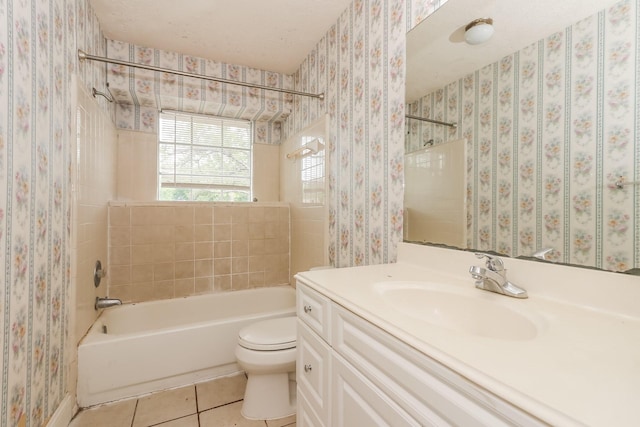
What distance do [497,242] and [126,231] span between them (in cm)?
247

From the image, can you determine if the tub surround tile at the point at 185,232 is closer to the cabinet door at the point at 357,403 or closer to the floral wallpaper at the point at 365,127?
the floral wallpaper at the point at 365,127

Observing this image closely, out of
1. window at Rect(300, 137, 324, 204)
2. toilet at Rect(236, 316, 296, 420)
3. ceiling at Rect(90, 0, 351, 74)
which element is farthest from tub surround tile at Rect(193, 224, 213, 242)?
ceiling at Rect(90, 0, 351, 74)

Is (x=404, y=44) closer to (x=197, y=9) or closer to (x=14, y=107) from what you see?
(x=197, y=9)

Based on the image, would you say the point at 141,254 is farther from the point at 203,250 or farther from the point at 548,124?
the point at 548,124

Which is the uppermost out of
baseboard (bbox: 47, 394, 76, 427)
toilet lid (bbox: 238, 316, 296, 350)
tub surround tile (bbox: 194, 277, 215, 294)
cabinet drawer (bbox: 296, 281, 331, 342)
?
cabinet drawer (bbox: 296, 281, 331, 342)

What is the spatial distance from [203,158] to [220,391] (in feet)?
6.35

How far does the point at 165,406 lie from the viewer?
162 cm

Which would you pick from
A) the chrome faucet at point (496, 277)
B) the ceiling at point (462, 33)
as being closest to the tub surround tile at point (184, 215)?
the ceiling at point (462, 33)

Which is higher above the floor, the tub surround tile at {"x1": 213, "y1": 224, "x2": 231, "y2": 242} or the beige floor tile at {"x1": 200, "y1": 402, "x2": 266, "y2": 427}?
the tub surround tile at {"x1": 213, "y1": 224, "x2": 231, "y2": 242}

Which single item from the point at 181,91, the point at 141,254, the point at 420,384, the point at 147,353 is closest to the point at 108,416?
the point at 147,353

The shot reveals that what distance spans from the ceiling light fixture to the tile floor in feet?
6.23

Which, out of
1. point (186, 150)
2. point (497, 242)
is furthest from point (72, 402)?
point (497, 242)

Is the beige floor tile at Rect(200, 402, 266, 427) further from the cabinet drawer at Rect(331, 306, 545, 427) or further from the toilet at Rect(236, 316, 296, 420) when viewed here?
the cabinet drawer at Rect(331, 306, 545, 427)

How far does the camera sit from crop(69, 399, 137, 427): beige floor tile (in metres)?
1.48
